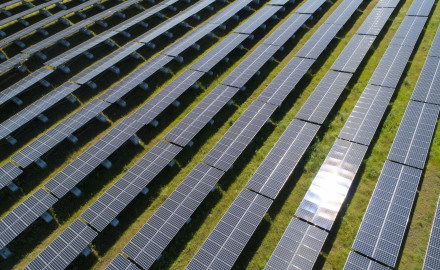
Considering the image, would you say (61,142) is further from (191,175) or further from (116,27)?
(116,27)

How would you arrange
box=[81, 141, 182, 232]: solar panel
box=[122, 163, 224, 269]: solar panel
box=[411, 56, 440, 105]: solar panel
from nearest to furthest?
1. box=[122, 163, 224, 269]: solar panel
2. box=[81, 141, 182, 232]: solar panel
3. box=[411, 56, 440, 105]: solar panel

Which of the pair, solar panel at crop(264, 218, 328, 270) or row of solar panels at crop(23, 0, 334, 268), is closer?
solar panel at crop(264, 218, 328, 270)

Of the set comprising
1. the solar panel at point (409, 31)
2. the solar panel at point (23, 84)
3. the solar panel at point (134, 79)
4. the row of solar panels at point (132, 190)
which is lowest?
the row of solar panels at point (132, 190)

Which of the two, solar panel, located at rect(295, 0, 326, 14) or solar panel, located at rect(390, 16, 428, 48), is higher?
solar panel, located at rect(295, 0, 326, 14)

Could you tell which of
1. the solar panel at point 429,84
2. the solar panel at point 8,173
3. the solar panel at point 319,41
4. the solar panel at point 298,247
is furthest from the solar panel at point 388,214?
the solar panel at point 8,173

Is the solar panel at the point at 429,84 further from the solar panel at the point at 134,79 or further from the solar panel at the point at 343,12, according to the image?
the solar panel at the point at 134,79

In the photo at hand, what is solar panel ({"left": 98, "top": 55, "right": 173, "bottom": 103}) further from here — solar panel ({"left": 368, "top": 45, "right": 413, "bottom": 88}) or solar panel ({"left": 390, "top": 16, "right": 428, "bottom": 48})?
solar panel ({"left": 390, "top": 16, "right": 428, "bottom": 48})

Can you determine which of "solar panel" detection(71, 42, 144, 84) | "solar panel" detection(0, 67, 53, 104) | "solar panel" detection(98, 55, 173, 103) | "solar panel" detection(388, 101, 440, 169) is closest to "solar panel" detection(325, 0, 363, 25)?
"solar panel" detection(388, 101, 440, 169)

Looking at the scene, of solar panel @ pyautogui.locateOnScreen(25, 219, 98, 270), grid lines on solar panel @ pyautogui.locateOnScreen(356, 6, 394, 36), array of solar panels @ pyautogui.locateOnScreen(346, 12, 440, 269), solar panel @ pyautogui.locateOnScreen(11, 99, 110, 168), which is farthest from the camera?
grid lines on solar panel @ pyautogui.locateOnScreen(356, 6, 394, 36)

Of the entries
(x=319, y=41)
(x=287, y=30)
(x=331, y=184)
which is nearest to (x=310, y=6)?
(x=287, y=30)
